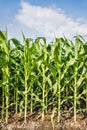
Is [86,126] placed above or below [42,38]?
below

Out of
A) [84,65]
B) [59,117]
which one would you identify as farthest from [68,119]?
[84,65]

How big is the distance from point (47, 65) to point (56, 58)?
0.25 metres

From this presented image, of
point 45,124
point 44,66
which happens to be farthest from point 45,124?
point 44,66

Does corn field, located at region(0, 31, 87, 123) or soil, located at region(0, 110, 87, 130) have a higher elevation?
corn field, located at region(0, 31, 87, 123)

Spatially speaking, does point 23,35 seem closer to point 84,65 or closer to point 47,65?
point 47,65

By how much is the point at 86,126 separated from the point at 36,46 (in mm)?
1766

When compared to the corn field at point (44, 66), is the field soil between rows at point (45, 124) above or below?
below

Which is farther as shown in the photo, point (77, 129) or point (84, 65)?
point (84, 65)

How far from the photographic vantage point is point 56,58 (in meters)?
5.78

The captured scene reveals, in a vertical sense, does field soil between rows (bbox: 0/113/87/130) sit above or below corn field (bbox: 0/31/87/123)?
below

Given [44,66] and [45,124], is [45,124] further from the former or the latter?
[44,66]

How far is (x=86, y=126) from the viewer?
5.79 meters

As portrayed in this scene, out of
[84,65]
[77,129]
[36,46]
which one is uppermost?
[36,46]

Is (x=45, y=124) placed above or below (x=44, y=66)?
below
